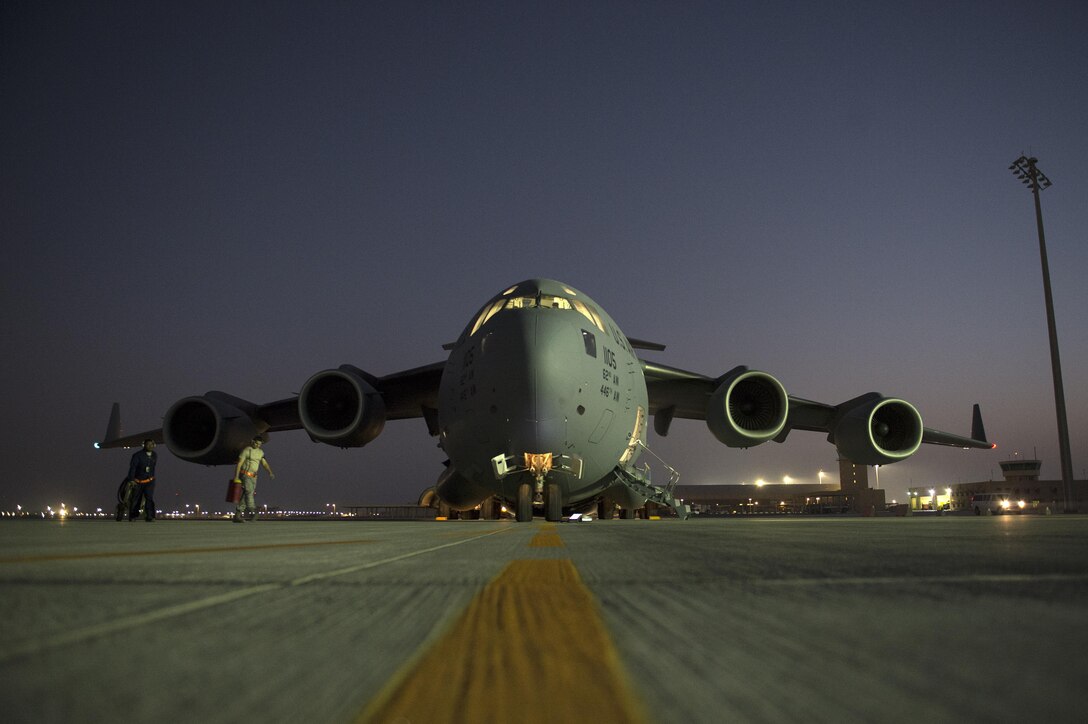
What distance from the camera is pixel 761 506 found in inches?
2793

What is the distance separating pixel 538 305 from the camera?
10867mm

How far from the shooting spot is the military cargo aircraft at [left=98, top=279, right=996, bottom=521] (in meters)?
10.1

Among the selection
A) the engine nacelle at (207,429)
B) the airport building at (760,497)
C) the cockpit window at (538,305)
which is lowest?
the airport building at (760,497)

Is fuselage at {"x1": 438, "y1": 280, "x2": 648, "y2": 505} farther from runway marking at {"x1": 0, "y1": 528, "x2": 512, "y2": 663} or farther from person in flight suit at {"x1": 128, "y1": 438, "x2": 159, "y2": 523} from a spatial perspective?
runway marking at {"x1": 0, "y1": 528, "x2": 512, "y2": 663}

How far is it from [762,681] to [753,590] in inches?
24.2

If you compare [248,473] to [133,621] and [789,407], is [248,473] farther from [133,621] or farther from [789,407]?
[789,407]

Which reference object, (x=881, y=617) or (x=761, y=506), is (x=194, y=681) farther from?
(x=761, y=506)

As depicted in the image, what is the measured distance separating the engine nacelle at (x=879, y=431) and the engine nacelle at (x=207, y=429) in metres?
12.6

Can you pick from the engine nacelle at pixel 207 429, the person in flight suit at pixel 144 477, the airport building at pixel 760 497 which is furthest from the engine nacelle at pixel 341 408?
the airport building at pixel 760 497

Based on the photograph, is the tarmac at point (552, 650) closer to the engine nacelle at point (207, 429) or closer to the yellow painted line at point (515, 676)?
the yellow painted line at point (515, 676)

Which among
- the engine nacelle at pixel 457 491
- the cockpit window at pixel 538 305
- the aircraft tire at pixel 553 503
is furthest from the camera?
the engine nacelle at pixel 457 491

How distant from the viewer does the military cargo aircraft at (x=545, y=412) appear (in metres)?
10.1

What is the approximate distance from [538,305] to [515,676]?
1036 cm

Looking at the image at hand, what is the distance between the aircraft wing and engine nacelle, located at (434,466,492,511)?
180 inches
